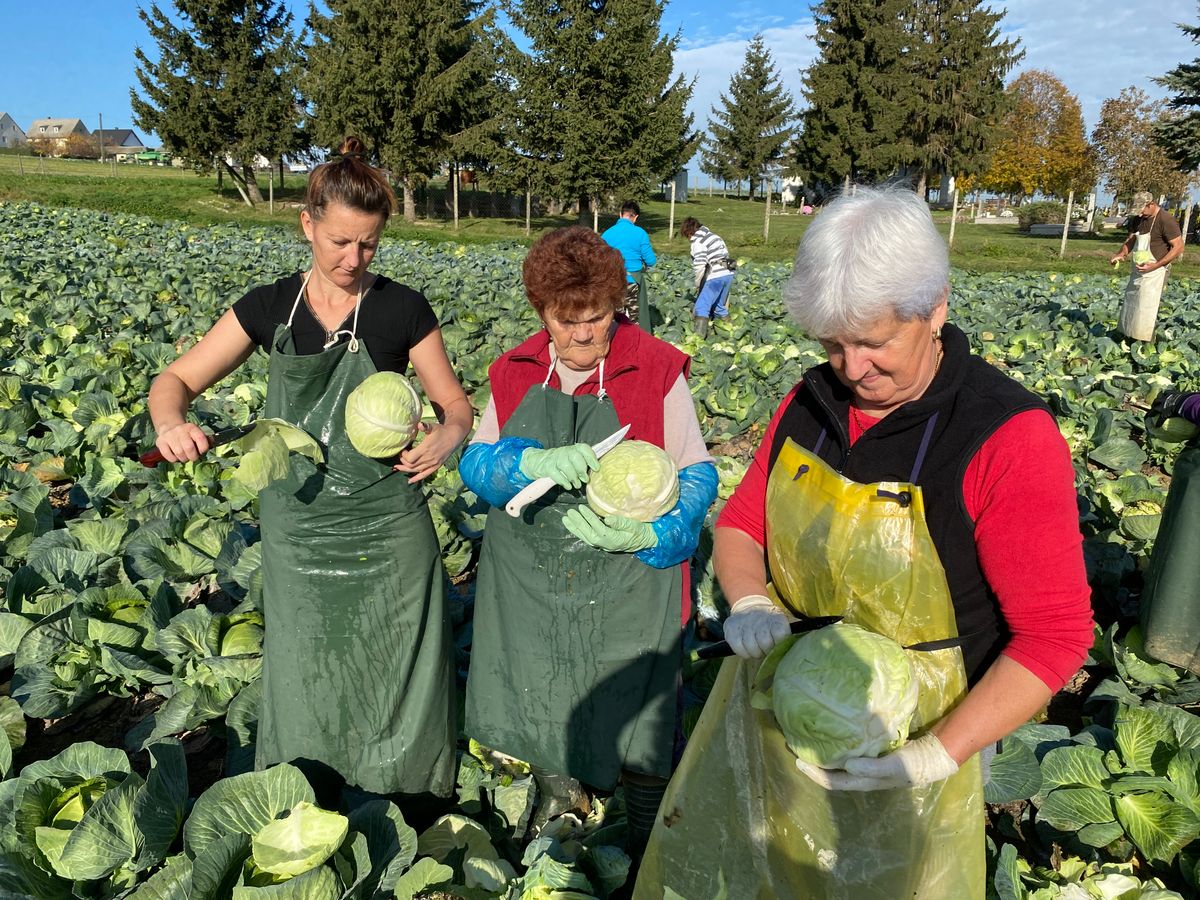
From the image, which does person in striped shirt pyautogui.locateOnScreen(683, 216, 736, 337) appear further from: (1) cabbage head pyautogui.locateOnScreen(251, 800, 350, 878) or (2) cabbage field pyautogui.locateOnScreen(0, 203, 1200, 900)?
(1) cabbage head pyautogui.locateOnScreen(251, 800, 350, 878)

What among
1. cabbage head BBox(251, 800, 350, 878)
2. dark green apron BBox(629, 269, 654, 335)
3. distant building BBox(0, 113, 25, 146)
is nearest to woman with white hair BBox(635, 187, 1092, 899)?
cabbage head BBox(251, 800, 350, 878)

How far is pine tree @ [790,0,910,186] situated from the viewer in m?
40.5

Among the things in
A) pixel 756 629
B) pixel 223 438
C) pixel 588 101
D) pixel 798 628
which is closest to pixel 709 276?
pixel 223 438

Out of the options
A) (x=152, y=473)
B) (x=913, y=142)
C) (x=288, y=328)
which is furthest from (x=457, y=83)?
(x=288, y=328)

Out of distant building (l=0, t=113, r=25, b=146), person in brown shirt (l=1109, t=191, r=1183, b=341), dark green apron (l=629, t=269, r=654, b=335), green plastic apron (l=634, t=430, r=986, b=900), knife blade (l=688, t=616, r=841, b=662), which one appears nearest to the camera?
green plastic apron (l=634, t=430, r=986, b=900)

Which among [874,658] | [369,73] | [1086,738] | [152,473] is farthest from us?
[369,73]

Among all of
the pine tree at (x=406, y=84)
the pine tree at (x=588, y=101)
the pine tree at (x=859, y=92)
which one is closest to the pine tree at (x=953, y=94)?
the pine tree at (x=859, y=92)

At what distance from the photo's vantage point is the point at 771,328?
10969 mm

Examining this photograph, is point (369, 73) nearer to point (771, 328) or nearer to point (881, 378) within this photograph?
point (771, 328)

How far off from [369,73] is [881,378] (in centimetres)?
3692

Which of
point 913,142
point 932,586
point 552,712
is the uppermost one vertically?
point 913,142

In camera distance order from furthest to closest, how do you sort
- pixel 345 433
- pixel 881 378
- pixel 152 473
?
pixel 152 473
pixel 345 433
pixel 881 378

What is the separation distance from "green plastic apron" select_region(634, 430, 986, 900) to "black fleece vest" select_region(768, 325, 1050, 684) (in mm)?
52

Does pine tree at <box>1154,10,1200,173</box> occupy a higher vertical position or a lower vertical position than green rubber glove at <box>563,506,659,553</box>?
higher
